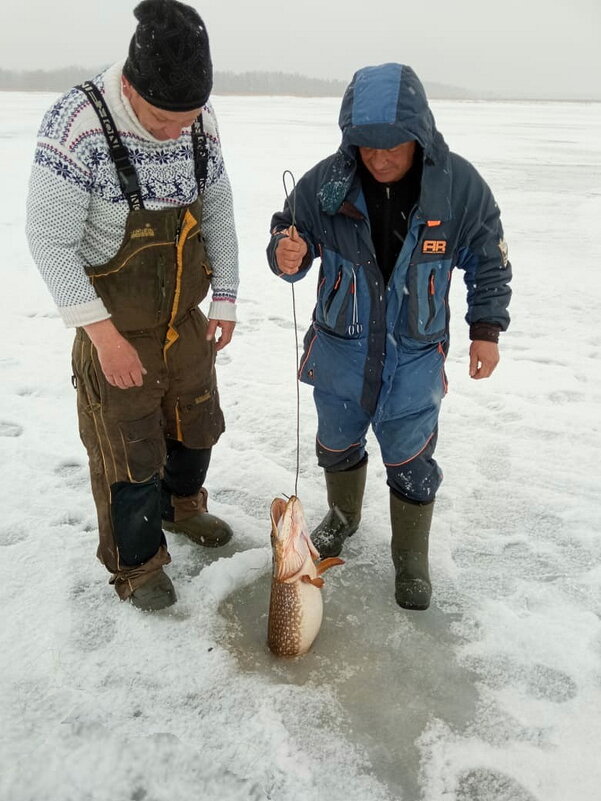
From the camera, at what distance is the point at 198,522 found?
9.78 feet

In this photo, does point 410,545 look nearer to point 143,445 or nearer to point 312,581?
point 312,581

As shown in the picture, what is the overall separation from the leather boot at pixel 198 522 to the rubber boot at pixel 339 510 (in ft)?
1.41

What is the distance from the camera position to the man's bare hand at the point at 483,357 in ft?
8.25

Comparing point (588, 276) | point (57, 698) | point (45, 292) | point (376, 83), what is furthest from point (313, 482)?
point (588, 276)

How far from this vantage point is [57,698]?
218 cm

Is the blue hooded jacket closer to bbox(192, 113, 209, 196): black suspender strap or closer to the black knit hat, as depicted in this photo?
bbox(192, 113, 209, 196): black suspender strap

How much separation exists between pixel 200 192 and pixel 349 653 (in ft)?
5.93

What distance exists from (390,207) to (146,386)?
3.69 feet

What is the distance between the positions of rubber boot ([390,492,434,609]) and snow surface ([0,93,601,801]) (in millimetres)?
110

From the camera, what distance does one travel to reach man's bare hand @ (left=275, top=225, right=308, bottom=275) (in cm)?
234

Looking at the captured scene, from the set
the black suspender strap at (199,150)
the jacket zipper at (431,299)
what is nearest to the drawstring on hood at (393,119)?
the jacket zipper at (431,299)

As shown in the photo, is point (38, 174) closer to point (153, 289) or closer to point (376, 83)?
point (153, 289)

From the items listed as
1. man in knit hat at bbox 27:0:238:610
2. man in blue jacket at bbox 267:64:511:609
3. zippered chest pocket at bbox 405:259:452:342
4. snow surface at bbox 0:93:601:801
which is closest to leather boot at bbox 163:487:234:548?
snow surface at bbox 0:93:601:801

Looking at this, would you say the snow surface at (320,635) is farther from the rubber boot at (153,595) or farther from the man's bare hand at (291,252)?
the man's bare hand at (291,252)
